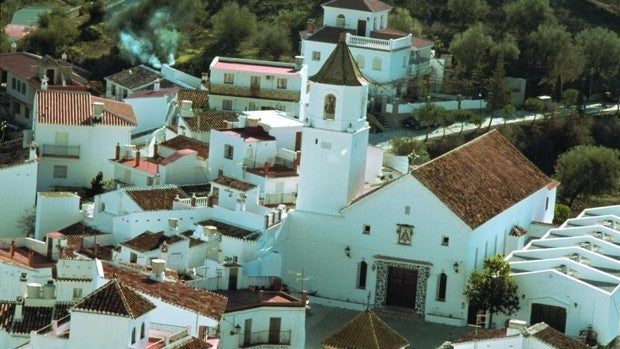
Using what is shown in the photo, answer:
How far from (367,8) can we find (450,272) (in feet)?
97.0

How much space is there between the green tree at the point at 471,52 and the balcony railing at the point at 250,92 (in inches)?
528

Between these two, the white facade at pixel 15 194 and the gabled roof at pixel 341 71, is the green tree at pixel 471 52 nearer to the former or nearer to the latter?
the white facade at pixel 15 194

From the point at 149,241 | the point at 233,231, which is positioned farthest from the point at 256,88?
the point at 149,241

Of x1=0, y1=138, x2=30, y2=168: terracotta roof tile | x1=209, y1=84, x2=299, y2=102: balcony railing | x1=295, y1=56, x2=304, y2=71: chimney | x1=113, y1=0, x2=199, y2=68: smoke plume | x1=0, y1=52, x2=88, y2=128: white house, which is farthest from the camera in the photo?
x1=113, y1=0, x2=199, y2=68: smoke plume

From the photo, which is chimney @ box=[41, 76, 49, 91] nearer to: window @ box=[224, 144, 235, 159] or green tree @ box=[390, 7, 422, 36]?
window @ box=[224, 144, 235, 159]

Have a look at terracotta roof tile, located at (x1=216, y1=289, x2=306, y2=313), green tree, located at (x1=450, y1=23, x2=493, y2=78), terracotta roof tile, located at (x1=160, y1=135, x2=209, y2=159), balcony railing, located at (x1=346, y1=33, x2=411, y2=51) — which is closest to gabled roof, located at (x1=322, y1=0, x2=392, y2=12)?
balcony railing, located at (x1=346, y1=33, x2=411, y2=51)

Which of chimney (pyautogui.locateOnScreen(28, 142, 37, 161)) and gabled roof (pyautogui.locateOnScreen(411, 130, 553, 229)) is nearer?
gabled roof (pyautogui.locateOnScreen(411, 130, 553, 229))

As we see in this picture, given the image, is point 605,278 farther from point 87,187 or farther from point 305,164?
point 87,187

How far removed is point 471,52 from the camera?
107250 millimetres

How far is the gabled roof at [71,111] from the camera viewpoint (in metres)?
87.6

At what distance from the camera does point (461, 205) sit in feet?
247

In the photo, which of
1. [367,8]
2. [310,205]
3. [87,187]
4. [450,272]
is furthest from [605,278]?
[367,8]

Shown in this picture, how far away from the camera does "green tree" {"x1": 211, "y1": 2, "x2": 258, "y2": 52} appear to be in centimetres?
11244

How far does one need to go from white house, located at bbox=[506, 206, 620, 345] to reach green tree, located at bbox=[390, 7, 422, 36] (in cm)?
3412
